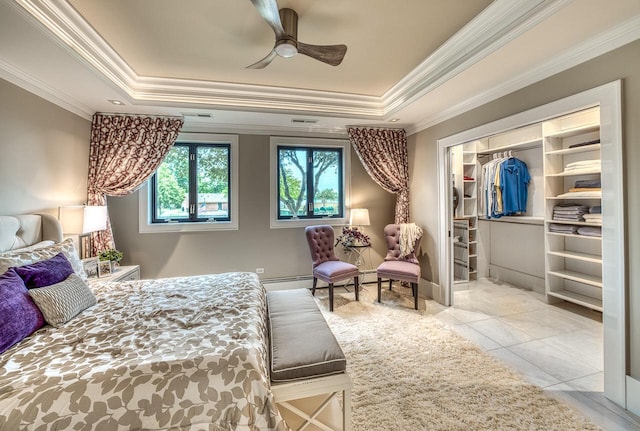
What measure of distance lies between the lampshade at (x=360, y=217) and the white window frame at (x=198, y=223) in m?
1.81

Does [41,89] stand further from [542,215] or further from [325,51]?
[542,215]

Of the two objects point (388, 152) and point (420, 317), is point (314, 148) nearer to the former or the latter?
point (388, 152)

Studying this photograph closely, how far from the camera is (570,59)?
2.16m

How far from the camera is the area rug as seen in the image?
5.82 feet

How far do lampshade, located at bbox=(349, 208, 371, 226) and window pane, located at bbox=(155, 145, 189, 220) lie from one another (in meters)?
2.54

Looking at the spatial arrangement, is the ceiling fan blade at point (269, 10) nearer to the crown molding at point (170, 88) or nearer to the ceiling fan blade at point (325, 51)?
the ceiling fan blade at point (325, 51)

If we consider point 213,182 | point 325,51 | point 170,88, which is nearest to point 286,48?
point 325,51

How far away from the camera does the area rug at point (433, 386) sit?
1775mm

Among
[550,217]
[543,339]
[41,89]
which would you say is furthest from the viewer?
[550,217]

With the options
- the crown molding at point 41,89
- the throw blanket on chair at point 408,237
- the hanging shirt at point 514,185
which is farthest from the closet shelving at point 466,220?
the crown molding at point 41,89

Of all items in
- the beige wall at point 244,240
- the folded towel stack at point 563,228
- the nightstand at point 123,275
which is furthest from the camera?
the beige wall at point 244,240

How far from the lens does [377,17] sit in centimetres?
214

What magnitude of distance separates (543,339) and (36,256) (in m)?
4.57

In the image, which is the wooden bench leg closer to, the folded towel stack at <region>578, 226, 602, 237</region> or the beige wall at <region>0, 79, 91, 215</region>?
the beige wall at <region>0, 79, 91, 215</region>
